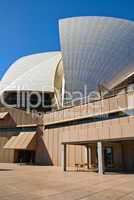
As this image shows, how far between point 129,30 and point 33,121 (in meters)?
19.8

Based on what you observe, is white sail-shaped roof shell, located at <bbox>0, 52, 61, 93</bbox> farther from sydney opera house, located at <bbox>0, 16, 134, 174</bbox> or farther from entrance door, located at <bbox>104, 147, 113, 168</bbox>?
entrance door, located at <bbox>104, 147, 113, 168</bbox>

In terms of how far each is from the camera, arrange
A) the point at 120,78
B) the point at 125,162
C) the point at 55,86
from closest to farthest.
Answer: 1. the point at 125,162
2. the point at 120,78
3. the point at 55,86

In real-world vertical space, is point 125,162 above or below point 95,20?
below

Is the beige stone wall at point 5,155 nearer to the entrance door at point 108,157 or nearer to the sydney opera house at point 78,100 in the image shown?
the sydney opera house at point 78,100

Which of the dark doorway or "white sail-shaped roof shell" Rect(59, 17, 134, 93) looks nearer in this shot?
the dark doorway

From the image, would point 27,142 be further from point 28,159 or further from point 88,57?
point 88,57

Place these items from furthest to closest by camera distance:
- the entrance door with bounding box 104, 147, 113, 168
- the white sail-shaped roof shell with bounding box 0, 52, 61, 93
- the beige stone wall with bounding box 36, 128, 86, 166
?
the white sail-shaped roof shell with bounding box 0, 52, 61, 93
the beige stone wall with bounding box 36, 128, 86, 166
the entrance door with bounding box 104, 147, 113, 168

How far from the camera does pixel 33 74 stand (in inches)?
1754

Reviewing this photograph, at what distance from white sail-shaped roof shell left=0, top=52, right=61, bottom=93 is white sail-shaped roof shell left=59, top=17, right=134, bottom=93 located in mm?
10292

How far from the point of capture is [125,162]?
19.5 meters

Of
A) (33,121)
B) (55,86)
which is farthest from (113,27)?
(33,121)

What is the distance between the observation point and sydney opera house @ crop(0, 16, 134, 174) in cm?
2002

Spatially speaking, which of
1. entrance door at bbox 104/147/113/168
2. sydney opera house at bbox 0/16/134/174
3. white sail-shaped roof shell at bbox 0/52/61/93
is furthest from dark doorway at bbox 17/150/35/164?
white sail-shaped roof shell at bbox 0/52/61/93

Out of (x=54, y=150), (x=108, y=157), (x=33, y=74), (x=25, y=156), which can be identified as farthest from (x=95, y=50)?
(x=25, y=156)
